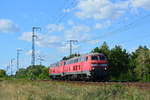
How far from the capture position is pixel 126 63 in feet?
263

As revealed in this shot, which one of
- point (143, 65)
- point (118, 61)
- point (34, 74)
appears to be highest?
point (118, 61)

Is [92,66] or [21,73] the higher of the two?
[21,73]

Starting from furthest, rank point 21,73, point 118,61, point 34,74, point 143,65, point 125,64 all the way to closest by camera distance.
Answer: point 21,73, point 34,74, point 125,64, point 118,61, point 143,65

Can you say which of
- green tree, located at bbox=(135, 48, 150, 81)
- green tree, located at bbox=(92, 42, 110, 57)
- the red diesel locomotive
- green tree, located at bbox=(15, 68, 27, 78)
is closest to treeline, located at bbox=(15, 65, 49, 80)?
green tree, located at bbox=(15, 68, 27, 78)

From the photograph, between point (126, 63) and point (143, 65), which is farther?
point (126, 63)

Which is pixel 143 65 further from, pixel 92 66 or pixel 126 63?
pixel 92 66

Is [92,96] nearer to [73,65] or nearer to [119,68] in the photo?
[73,65]

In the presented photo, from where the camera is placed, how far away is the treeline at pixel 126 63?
66.0 m

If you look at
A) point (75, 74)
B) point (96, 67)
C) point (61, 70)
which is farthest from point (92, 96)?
point (61, 70)

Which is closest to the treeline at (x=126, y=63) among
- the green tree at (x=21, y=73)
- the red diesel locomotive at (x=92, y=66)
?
the red diesel locomotive at (x=92, y=66)

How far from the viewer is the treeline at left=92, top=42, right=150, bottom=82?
6600 cm

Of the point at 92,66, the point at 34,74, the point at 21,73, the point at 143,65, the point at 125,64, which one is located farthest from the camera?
the point at 21,73

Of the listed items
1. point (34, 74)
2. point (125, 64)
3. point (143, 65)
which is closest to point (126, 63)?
point (125, 64)

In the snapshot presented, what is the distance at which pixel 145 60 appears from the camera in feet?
227
